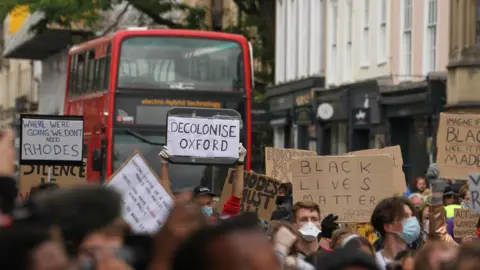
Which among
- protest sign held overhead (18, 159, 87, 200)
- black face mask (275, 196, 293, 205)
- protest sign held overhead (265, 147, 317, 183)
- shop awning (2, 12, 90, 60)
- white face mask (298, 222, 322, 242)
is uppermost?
shop awning (2, 12, 90, 60)

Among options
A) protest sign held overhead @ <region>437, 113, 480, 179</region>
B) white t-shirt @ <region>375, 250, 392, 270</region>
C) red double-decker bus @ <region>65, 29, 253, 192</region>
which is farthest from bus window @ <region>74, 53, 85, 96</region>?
white t-shirt @ <region>375, 250, 392, 270</region>

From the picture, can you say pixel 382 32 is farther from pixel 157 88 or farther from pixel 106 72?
pixel 106 72

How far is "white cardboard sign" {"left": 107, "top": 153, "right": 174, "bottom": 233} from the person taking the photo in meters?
8.96

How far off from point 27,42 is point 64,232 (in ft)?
170

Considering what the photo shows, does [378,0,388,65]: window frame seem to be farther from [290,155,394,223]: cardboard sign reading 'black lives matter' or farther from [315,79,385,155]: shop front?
[290,155,394,223]: cardboard sign reading 'black lives matter'

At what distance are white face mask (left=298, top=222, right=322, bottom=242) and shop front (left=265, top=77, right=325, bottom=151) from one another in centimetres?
2562

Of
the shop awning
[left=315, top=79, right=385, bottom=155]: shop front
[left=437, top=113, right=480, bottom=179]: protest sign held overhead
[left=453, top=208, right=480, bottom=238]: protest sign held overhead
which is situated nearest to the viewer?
[left=453, top=208, right=480, bottom=238]: protest sign held overhead

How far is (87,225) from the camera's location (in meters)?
5.23

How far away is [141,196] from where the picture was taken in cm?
930

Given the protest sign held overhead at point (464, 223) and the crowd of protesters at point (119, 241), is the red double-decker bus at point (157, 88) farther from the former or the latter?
the crowd of protesters at point (119, 241)

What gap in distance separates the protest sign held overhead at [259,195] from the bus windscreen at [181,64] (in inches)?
321

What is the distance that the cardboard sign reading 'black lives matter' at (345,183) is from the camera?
43.3 ft

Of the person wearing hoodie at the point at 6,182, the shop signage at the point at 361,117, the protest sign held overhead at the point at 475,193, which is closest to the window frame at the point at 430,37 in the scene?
the shop signage at the point at 361,117

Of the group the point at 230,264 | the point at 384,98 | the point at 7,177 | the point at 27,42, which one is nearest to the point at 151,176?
the point at 7,177
